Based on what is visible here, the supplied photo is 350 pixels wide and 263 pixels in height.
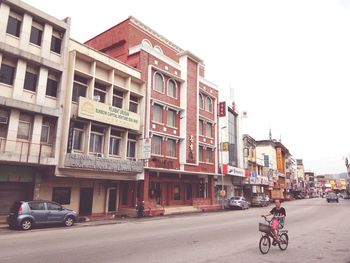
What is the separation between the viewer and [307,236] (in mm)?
14953

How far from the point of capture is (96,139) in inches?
1021

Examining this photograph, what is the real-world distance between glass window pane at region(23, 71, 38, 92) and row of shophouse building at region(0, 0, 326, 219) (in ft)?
0.23

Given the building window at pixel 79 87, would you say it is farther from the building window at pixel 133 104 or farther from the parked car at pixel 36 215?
the parked car at pixel 36 215

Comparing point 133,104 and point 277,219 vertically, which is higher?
point 133,104

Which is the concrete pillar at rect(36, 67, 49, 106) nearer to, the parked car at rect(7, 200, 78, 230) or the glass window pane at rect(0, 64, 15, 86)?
the glass window pane at rect(0, 64, 15, 86)

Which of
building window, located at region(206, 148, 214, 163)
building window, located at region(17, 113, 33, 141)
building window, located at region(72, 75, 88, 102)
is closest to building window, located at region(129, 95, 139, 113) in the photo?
building window, located at region(72, 75, 88, 102)

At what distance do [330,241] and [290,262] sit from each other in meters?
5.28

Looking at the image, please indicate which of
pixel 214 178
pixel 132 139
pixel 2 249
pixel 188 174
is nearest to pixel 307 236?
pixel 2 249

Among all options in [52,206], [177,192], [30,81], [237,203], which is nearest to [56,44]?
[30,81]

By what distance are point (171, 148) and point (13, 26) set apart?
19.0m

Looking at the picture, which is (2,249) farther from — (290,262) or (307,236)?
(307,236)

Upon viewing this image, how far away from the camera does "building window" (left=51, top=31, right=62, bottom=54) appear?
23.0 m

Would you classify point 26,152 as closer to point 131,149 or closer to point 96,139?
point 96,139

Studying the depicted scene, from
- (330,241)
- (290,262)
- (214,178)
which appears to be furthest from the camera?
(214,178)
